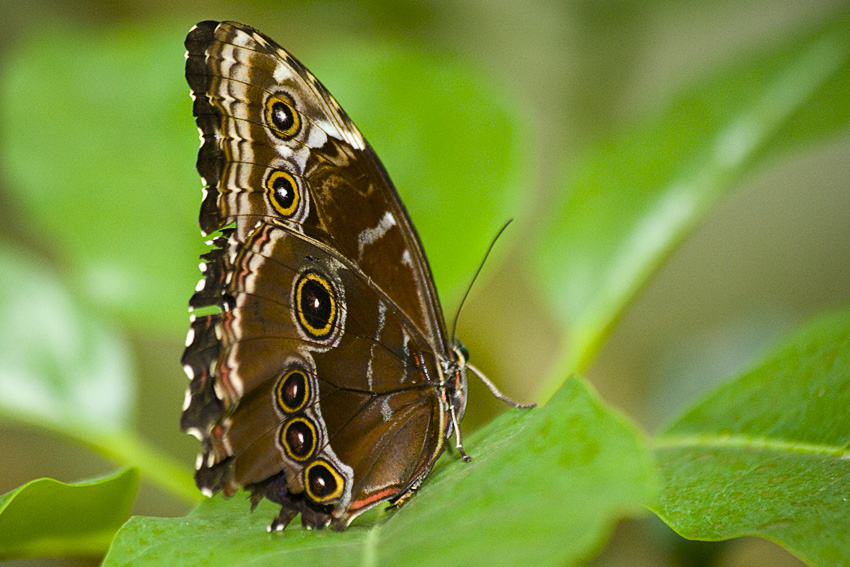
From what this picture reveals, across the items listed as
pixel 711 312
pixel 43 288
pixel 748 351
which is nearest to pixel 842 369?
pixel 748 351

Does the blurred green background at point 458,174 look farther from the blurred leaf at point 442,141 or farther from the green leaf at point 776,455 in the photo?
the green leaf at point 776,455

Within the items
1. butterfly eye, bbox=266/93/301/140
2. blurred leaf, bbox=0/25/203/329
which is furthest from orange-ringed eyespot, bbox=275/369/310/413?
blurred leaf, bbox=0/25/203/329

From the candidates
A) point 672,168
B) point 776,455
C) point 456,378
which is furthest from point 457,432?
point 672,168

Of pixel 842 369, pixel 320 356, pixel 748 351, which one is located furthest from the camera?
pixel 748 351

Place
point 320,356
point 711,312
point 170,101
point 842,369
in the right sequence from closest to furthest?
point 842,369 < point 320,356 < point 170,101 < point 711,312

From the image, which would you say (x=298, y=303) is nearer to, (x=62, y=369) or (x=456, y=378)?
(x=456, y=378)

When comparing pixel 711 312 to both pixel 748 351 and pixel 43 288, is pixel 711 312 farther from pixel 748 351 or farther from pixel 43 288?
pixel 43 288
